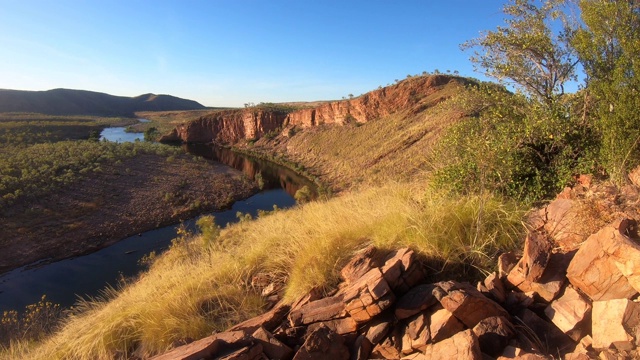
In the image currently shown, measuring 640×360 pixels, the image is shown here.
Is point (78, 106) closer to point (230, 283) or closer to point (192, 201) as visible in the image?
point (192, 201)

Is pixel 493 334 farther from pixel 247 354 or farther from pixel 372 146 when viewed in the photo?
pixel 372 146

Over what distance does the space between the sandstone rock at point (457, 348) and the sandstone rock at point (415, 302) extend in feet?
1.22

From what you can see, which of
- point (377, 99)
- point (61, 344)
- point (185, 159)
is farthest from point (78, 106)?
point (61, 344)

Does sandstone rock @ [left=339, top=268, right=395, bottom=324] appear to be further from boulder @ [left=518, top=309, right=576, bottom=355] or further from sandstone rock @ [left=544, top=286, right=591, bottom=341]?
sandstone rock @ [left=544, top=286, right=591, bottom=341]

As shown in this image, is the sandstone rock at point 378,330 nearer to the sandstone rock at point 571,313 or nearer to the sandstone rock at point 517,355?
the sandstone rock at point 517,355

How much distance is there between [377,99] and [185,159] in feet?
75.9

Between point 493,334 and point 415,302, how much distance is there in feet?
2.03

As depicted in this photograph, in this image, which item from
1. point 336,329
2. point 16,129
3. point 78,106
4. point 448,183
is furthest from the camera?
point 78,106

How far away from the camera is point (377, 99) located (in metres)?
43.3

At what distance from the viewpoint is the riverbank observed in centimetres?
1998

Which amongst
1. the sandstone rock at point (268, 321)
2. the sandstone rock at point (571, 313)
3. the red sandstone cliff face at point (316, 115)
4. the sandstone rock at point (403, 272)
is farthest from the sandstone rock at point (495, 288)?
the red sandstone cliff face at point (316, 115)

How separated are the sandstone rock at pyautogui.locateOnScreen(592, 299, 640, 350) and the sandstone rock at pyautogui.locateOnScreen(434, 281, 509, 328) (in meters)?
0.58

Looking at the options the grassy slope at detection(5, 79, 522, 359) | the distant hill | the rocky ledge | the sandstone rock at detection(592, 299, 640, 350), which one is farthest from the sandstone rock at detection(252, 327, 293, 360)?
the distant hill

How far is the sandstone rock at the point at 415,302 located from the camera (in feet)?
9.87
